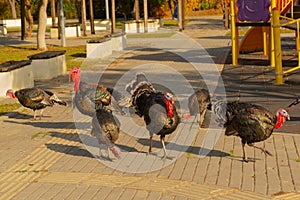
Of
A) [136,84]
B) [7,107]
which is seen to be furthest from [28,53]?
[136,84]

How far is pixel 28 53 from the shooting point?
2723 cm

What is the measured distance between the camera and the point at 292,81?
15.9m

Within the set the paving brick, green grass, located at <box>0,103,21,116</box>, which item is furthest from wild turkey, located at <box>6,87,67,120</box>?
the paving brick

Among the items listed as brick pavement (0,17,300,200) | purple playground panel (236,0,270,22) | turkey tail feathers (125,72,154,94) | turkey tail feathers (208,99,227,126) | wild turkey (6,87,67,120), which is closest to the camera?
brick pavement (0,17,300,200)

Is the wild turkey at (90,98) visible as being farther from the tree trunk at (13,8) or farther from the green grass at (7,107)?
the tree trunk at (13,8)

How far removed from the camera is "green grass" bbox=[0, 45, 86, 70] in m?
23.9

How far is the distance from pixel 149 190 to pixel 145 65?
1396 centimetres

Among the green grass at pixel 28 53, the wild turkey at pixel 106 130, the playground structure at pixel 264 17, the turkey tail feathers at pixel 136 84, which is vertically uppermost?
the playground structure at pixel 264 17

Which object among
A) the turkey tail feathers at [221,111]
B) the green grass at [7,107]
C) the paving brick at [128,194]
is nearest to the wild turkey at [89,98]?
the turkey tail feathers at [221,111]

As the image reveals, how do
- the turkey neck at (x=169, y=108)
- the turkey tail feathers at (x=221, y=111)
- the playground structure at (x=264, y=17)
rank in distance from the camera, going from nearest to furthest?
the turkey neck at (x=169, y=108) → the turkey tail feathers at (x=221, y=111) → the playground structure at (x=264, y=17)

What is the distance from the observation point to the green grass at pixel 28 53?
78.3 ft

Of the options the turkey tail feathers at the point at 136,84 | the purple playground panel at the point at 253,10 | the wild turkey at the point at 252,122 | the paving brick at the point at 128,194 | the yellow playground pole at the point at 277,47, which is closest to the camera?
the paving brick at the point at 128,194

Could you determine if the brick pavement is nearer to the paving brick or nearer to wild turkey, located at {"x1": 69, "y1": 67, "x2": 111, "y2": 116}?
the paving brick

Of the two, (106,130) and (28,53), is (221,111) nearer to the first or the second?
(106,130)
